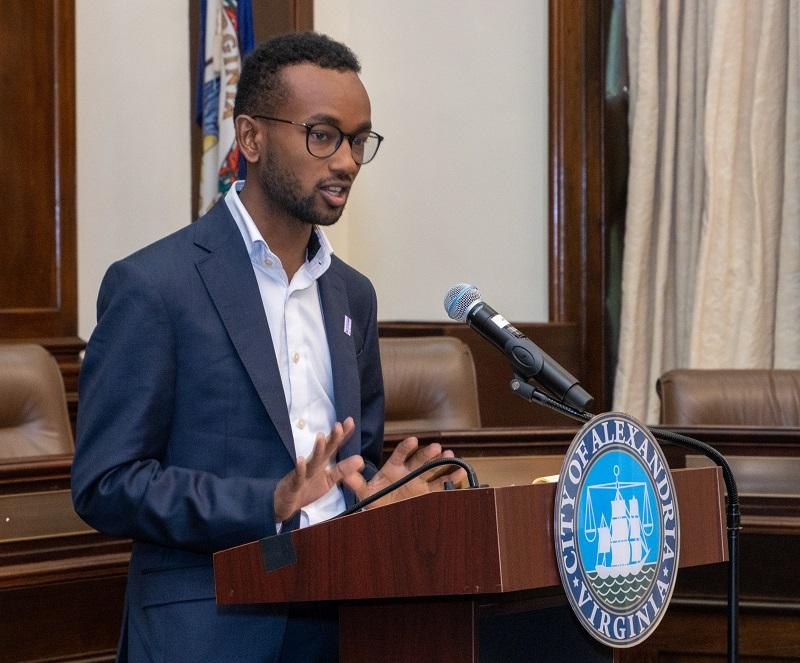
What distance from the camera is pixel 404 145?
5.08 metres

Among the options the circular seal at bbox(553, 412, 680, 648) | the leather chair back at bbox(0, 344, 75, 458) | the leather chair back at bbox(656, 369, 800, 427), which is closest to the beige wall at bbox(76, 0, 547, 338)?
the leather chair back at bbox(0, 344, 75, 458)

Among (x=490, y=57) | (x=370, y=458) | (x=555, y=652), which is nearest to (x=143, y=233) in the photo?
(x=490, y=57)

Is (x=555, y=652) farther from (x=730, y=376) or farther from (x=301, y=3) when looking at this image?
(x=301, y=3)

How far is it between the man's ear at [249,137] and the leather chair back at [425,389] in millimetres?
1473

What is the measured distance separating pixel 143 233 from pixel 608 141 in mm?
1806

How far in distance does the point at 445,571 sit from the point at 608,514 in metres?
0.20

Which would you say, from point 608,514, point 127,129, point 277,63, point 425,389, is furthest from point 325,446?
point 127,129

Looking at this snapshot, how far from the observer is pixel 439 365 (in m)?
3.33

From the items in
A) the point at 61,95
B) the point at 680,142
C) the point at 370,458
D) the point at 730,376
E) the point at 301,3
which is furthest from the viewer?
the point at 301,3

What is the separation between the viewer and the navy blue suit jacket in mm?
1560

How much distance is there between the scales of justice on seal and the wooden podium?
3cm

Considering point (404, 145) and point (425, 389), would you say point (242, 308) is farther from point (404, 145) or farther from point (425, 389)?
point (404, 145)

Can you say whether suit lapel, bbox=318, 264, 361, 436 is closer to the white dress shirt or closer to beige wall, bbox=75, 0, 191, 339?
the white dress shirt

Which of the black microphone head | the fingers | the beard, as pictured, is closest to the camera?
the fingers
